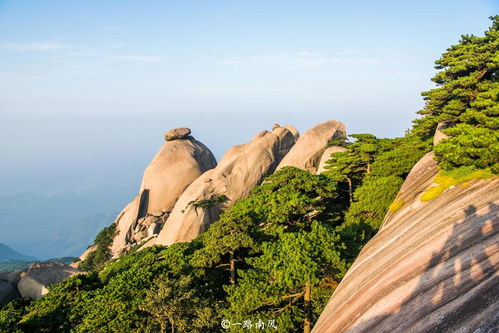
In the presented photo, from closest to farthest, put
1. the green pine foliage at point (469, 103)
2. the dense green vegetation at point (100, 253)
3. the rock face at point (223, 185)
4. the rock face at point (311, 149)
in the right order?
the green pine foliage at point (469, 103)
the rock face at point (223, 185)
the rock face at point (311, 149)
the dense green vegetation at point (100, 253)

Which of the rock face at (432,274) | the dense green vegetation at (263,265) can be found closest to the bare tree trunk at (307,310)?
A: the dense green vegetation at (263,265)

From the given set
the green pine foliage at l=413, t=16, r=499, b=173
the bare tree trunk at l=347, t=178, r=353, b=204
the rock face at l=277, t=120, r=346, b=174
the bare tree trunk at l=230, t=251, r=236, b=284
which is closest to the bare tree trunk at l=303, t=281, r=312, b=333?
the bare tree trunk at l=230, t=251, r=236, b=284

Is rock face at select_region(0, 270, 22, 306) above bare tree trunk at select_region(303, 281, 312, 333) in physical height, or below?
below

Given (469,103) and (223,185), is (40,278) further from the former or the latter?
(469,103)

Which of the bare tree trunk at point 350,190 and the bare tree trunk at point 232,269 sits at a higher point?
the bare tree trunk at point 350,190

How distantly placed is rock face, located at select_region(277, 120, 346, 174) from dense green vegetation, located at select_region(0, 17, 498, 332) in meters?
14.5

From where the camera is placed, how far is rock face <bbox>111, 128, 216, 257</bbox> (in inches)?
1705

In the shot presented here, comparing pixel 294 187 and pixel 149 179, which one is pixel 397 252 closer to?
pixel 294 187

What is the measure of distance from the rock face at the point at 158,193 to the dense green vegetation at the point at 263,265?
2149 centimetres

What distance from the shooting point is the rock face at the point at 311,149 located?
126 ft

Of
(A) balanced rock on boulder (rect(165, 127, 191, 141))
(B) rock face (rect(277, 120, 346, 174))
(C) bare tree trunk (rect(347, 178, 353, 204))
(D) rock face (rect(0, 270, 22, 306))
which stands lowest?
(D) rock face (rect(0, 270, 22, 306))

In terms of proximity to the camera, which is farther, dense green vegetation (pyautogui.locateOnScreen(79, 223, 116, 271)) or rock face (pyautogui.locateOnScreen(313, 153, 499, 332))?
dense green vegetation (pyautogui.locateOnScreen(79, 223, 116, 271))

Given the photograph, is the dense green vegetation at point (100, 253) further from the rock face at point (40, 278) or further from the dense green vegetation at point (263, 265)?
the dense green vegetation at point (263, 265)

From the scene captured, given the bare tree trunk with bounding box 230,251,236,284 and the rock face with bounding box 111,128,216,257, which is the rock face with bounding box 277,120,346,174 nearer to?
the rock face with bounding box 111,128,216,257
